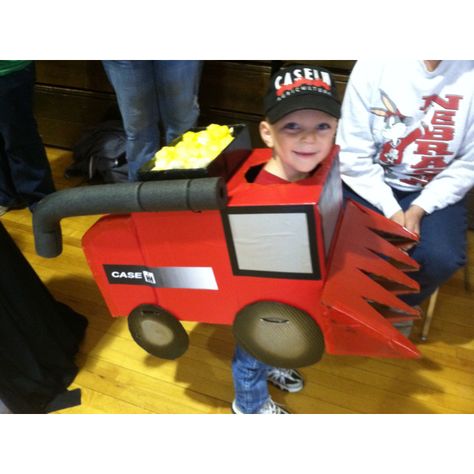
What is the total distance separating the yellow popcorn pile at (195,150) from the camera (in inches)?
27.0

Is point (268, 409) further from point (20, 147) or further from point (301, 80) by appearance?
point (20, 147)

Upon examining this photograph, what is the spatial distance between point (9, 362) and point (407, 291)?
36.6 inches

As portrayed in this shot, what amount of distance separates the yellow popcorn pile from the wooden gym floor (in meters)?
0.71

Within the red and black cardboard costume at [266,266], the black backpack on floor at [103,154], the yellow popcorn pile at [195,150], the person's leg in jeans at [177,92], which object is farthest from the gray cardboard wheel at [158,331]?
the black backpack on floor at [103,154]

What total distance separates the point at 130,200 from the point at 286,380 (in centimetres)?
74

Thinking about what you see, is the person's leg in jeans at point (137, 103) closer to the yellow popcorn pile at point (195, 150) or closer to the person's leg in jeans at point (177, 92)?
the person's leg in jeans at point (177, 92)

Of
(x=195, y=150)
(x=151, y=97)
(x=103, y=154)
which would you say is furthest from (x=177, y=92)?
(x=195, y=150)

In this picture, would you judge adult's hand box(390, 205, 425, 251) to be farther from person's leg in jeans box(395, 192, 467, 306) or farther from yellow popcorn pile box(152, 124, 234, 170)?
yellow popcorn pile box(152, 124, 234, 170)

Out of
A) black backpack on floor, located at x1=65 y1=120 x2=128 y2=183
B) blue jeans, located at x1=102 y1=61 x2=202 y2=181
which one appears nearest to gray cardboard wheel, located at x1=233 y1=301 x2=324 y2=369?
blue jeans, located at x1=102 y1=61 x2=202 y2=181

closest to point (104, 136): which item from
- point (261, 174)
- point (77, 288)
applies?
point (77, 288)

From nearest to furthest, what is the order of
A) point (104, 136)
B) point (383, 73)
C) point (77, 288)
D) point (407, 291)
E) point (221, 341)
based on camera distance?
point (407, 291) < point (383, 73) < point (221, 341) < point (77, 288) < point (104, 136)

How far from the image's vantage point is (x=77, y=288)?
1533 millimetres

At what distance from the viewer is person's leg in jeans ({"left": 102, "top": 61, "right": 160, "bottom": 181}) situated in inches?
53.1
